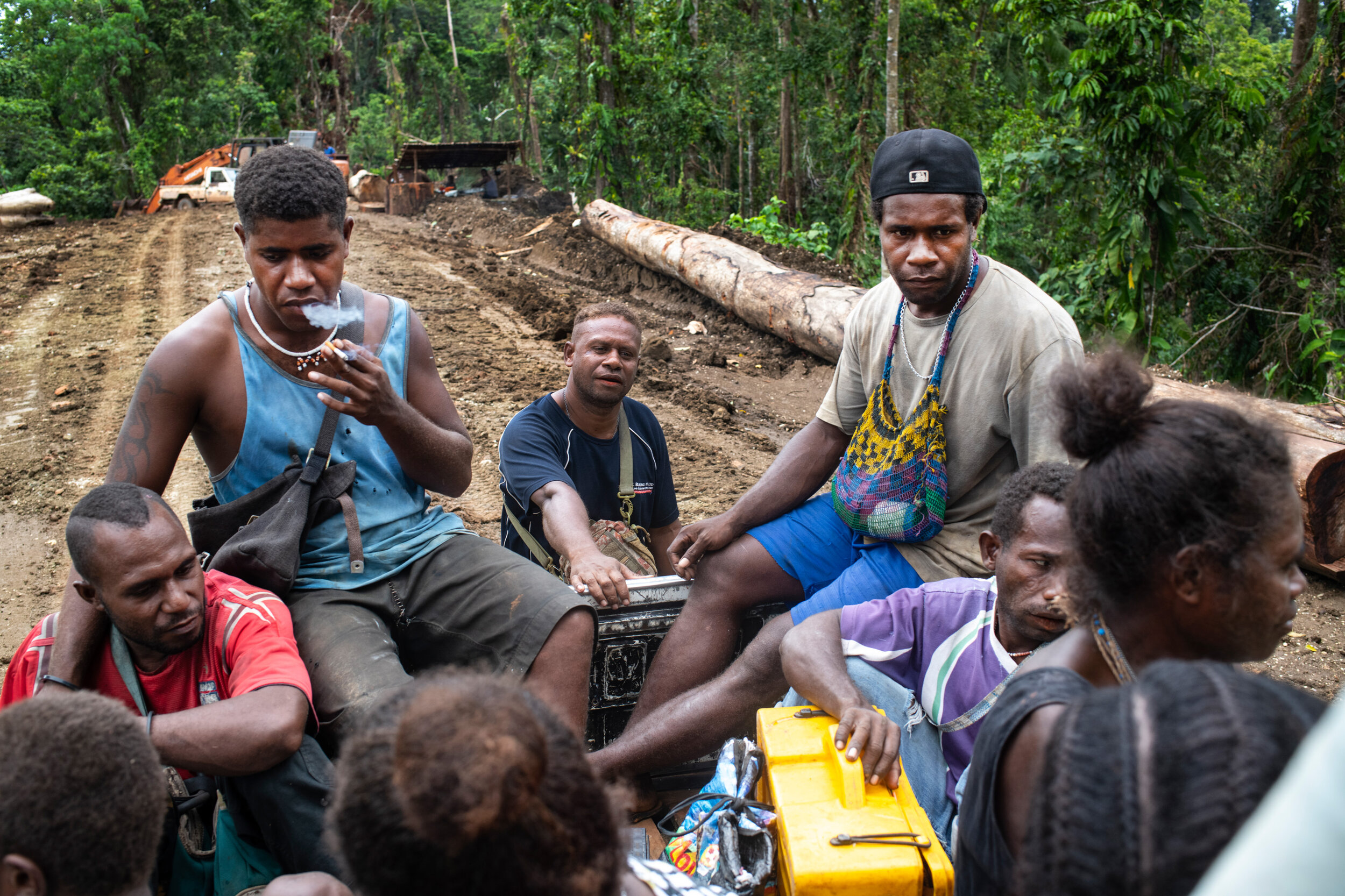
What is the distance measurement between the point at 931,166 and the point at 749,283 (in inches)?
231

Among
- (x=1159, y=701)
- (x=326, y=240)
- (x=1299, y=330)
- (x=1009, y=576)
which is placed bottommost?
(x=1299, y=330)

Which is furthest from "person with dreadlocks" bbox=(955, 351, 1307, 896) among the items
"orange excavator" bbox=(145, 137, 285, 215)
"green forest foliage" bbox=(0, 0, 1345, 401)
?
"orange excavator" bbox=(145, 137, 285, 215)

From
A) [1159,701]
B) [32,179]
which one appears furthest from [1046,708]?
[32,179]

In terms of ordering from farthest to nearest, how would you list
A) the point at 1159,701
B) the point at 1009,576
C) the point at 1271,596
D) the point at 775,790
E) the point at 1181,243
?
the point at 1181,243 → the point at 1009,576 → the point at 775,790 → the point at 1271,596 → the point at 1159,701

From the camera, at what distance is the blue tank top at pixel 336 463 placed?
2.47 meters

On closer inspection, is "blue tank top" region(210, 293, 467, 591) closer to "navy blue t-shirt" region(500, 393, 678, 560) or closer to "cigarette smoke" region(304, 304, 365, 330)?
"cigarette smoke" region(304, 304, 365, 330)

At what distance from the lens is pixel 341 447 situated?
2562 millimetres

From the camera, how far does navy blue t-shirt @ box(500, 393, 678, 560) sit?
10.6 ft

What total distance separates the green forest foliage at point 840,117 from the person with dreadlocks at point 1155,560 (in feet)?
17.4

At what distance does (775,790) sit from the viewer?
6.35 ft

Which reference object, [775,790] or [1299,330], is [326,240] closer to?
[775,790]

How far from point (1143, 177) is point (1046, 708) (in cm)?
647

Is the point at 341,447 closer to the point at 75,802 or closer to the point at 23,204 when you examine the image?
the point at 75,802

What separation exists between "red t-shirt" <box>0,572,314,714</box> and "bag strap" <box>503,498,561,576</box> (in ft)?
3.71
